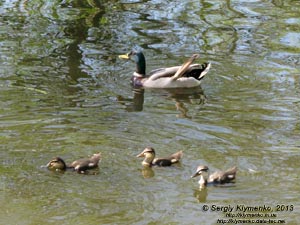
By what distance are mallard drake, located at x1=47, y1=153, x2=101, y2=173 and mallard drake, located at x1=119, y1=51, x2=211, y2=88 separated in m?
3.87

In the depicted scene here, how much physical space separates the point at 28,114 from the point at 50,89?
49.5 inches

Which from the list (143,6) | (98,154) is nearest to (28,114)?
(98,154)

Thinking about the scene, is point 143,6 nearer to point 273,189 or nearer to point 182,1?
point 182,1

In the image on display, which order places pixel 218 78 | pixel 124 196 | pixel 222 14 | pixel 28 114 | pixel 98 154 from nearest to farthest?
pixel 124 196
pixel 98 154
pixel 28 114
pixel 218 78
pixel 222 14

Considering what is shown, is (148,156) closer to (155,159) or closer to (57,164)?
(155,159)

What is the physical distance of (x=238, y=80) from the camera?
12516mm

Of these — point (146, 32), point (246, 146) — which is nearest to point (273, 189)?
point (246, 146)

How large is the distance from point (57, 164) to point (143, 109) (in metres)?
2.73

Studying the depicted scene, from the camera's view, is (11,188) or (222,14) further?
(222,14)

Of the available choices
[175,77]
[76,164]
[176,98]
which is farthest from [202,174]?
[175,77]

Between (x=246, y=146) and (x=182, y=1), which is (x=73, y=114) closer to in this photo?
(x=246, y=146)

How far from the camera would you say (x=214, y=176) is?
8531 mm

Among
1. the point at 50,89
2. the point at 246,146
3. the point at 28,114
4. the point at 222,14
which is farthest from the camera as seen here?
→ the point at 222,14

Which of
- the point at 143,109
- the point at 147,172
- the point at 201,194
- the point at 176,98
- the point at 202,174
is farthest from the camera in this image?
the point at 176,98
